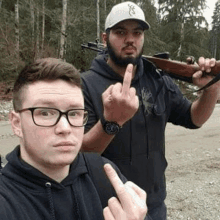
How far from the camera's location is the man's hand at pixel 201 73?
2.19m

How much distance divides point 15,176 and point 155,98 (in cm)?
129

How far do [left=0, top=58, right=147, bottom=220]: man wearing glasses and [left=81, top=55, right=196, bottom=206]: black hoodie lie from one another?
1.93 ft

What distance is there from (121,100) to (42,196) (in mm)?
698

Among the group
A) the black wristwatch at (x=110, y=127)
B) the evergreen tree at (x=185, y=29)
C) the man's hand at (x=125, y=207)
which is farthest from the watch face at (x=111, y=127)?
the evergreen tree at (x=185, y=29)

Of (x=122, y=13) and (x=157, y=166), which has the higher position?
(x=122, y=13)

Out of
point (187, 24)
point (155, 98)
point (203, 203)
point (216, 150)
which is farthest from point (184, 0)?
point (155, 98)

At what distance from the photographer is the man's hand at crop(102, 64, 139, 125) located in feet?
5.26

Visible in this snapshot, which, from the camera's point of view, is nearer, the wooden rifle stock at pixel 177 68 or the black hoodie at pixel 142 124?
the black hoodie at pixel 142 124

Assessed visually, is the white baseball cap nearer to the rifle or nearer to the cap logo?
the cap logo

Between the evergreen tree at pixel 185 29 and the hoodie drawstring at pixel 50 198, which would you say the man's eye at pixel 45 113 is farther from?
the evergreen tree at pixel 185 29

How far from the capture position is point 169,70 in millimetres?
2492

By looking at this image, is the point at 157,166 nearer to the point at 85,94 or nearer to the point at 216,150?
the point at 85,94

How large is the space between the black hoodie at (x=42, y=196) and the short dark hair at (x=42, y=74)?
1.01 feet

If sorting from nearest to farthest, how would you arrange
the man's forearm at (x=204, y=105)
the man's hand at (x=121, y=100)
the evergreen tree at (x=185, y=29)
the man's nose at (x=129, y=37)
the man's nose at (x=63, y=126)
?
the man's nose at (x=63, y=126) < the man's hand at (x=121, y=100) < the man's nose at (x=129, y=37) < the man's forearm at (x=204, y=105) < the evergreen tree at (x=185, y=29)
